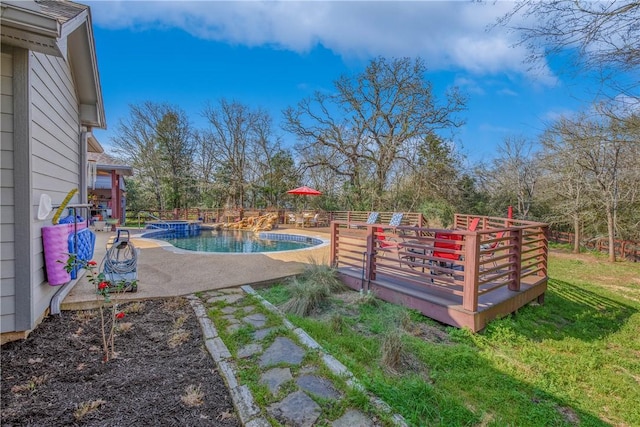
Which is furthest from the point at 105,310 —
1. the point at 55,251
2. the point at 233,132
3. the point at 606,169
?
the point at 233,132

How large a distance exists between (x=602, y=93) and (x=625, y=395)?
4.27 metres

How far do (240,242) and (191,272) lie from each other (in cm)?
656

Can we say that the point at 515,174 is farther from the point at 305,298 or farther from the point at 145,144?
the point at 145,144

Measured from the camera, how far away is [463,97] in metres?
15.2

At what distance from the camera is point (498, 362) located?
319cm

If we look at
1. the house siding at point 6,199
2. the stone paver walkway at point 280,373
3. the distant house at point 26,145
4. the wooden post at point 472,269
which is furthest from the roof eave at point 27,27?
the wooden post at point 472,269

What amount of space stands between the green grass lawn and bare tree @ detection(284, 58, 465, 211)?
12101mm

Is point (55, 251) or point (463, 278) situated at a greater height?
point (55, 251)

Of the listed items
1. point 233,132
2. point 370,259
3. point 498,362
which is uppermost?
point 233,132

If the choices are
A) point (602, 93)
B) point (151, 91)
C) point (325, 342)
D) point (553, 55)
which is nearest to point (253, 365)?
point (325, 342)

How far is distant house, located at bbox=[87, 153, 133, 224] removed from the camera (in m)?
12.9

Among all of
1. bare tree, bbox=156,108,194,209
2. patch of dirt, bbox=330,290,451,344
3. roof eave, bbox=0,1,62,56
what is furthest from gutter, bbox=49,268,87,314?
bare tree, bbox=156,108,194,209

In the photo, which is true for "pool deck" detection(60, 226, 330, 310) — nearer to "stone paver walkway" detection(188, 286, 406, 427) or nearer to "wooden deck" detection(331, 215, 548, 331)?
"stone paver walkway" detection(188, 286, 406, 427)

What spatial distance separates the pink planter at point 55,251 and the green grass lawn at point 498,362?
2.64m
